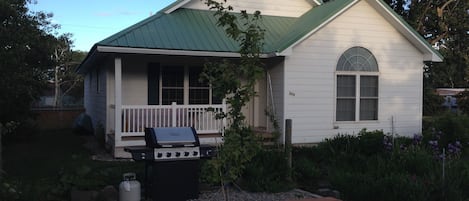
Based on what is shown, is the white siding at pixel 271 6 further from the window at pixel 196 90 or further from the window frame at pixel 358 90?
the window frame at pixel 358 90

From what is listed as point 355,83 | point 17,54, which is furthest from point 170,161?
point 355,83

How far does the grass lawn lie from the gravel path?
1596 mm

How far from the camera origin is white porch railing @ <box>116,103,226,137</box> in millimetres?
10938

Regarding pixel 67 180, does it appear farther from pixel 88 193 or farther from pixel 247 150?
pixel 247 150

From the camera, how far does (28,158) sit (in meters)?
11.1

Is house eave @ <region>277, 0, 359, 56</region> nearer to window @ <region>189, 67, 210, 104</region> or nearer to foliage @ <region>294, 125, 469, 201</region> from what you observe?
foliage @ <region>294, 125, 469, 201</region>

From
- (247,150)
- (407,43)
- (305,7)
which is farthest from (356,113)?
(247,150)

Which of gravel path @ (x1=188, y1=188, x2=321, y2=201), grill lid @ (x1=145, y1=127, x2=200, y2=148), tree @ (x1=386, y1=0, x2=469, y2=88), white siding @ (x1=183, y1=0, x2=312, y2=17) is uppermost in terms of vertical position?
tree @ (x1=386, y1=0, x2=469, y2=88)

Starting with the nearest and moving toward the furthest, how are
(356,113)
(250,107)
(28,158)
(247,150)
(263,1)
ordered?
(247,150) < (28,158) < (356,113) < (250,107) < (263,1)

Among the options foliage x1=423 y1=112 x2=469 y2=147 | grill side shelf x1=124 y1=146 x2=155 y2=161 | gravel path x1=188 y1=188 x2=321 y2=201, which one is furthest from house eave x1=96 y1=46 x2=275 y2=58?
foliage x1=423 y1=112 x2=469 y2=147

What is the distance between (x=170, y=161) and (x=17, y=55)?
20.4 ft

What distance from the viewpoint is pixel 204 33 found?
12.7 meters

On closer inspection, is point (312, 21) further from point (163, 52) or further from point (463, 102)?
point (463, 102)

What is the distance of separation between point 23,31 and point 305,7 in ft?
29.5
